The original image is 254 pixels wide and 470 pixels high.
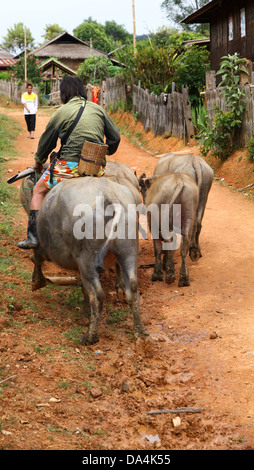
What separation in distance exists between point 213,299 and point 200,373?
6.35ft

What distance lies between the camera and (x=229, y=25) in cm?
2217

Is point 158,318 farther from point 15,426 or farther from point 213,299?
point 15,426

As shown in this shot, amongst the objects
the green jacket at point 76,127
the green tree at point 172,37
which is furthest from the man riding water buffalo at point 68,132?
the green tree at point 172,37

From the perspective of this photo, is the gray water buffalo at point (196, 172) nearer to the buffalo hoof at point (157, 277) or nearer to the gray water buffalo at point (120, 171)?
the gray water buffalo at point (120, 171)

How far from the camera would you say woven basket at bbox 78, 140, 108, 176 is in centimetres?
544

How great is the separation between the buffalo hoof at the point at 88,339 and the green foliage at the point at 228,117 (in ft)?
30.4

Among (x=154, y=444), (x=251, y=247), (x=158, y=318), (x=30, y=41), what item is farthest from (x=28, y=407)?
(x=30, y=41)

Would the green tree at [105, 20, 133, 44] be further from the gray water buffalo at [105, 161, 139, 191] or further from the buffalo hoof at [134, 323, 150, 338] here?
the buffalo hoof at [134, 323, 150, 338]

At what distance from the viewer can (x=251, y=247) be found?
830 centimetres

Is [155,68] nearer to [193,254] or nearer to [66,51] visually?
[193,254]

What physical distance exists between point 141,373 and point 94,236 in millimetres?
1222

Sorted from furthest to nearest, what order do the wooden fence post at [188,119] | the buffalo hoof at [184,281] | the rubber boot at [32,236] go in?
the wooden fence post at [188,119] → the buffalo hoof at [184,281] → the rubber boot at [32,236]

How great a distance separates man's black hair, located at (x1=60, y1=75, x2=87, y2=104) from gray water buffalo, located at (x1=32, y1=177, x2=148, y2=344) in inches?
45.5

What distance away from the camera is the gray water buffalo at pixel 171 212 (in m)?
6.91
